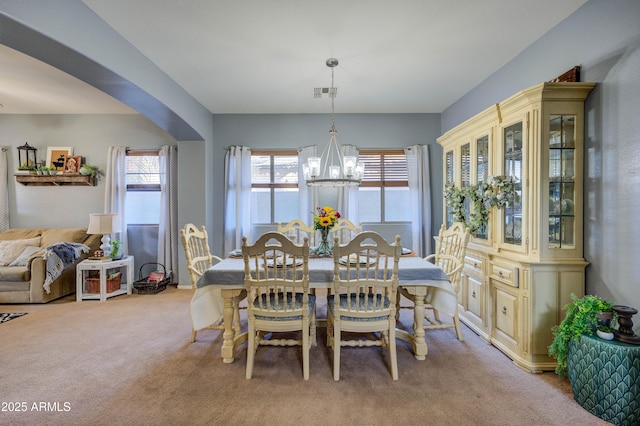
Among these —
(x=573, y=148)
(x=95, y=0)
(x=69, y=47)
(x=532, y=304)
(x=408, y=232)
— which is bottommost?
(x=532, y=304)

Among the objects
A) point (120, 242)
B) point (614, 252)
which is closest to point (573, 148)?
point (614, 252)

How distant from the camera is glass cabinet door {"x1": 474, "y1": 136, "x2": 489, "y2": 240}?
285 cm

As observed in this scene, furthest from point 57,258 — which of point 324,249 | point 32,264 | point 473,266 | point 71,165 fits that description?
point 473,266

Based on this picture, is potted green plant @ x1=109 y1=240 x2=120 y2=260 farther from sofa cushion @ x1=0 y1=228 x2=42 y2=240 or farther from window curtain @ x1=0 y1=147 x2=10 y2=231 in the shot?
window curtain @ x1=0 y1=147 x2=10 y2=231

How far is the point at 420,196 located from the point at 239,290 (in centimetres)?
343

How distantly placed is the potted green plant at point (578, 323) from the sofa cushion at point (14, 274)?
5.80 meters

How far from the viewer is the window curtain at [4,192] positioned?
4625 mm

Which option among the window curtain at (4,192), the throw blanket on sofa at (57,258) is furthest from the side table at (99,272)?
the window curtain at (4,192)

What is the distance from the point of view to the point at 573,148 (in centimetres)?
220

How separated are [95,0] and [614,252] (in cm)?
419

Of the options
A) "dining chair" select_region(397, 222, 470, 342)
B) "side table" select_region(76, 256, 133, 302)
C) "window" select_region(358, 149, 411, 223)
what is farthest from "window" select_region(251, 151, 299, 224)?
"dining chair" select_region(397, 222, 470, 342)

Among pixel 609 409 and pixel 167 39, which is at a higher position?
pixel 167 39

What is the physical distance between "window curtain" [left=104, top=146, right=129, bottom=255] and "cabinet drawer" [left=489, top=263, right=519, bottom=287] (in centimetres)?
524

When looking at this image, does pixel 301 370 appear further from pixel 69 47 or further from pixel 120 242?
pixel 120 242
